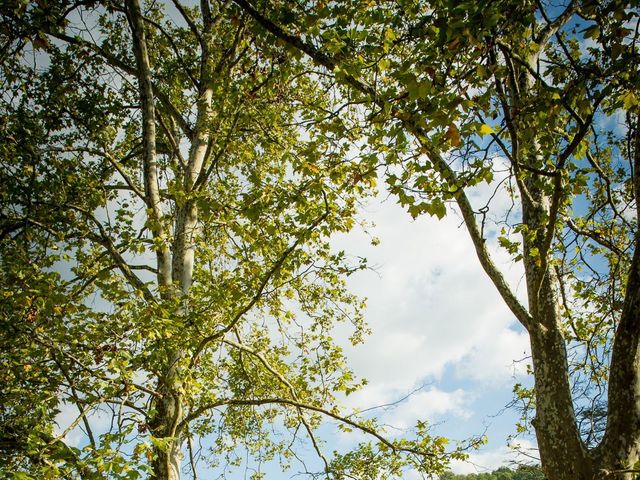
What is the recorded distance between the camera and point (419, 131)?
502 cm

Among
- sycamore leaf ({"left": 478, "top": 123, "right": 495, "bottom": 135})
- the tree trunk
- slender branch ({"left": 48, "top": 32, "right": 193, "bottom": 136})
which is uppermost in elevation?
slender branch ({"left": 48, "top": 32, "right": 193, "bottom": 136})

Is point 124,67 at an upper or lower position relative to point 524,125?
upper

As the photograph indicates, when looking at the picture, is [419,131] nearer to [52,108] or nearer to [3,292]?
[3,292]

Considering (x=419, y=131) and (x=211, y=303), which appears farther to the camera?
(x=211, y=303)

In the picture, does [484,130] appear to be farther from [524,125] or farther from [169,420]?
[169,420]

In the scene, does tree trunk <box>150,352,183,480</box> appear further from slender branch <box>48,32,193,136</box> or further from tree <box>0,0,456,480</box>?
slender branch <box>48,32,193,136</box>

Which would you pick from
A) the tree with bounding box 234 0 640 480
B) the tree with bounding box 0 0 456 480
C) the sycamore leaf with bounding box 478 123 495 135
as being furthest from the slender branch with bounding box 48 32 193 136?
the sycamore leaf with bounding box 478 123 495 135

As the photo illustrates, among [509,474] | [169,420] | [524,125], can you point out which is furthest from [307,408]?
[509,474]

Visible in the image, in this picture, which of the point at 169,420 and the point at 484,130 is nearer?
the point at 484,130

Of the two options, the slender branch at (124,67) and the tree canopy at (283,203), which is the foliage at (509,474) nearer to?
the tree canopy at (283,203)

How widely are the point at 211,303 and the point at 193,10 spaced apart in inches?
349

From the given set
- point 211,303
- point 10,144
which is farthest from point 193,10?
point 211,303

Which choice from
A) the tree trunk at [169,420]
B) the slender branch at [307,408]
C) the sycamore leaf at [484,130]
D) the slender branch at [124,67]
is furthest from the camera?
the slender branch at [124,67]

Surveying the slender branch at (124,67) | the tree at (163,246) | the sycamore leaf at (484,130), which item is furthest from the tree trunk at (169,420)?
the slender branch at (124,67)
